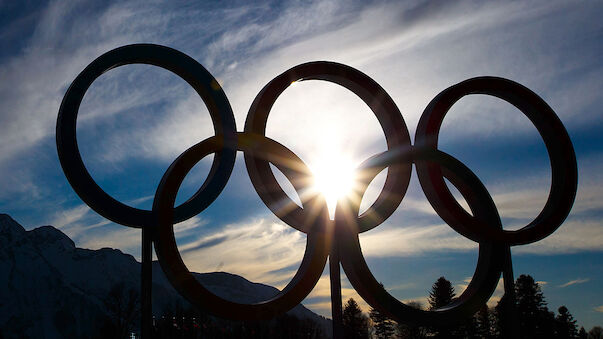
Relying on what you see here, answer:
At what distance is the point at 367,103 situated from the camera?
54.1ft

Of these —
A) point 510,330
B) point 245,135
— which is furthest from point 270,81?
point 510,330

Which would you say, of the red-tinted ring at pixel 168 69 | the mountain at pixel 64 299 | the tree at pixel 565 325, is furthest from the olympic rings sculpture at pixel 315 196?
the mountain at pixel 64 299

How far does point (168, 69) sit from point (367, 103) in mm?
5943

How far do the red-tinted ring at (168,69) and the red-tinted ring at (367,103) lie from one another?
2.63ft

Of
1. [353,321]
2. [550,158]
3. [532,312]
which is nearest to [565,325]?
[532,312]

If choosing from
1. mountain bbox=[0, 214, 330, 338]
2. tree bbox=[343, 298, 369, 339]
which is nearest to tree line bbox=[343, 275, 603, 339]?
tree bbox=[343, 298, 369, 339]

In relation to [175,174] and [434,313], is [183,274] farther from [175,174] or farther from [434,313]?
[434,313]

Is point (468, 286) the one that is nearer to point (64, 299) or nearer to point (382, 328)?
point (382, 328)

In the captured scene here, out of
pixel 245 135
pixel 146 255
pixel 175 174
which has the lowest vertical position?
pixel 146 255

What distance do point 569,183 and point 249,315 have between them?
37.3ft

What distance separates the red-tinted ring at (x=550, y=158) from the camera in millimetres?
15789

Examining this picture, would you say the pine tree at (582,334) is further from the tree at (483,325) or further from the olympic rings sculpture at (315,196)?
the olympic rings sculpture at (315,196)

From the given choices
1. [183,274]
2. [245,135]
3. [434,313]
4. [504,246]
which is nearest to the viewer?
[183,274]

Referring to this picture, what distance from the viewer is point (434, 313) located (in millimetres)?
15672
